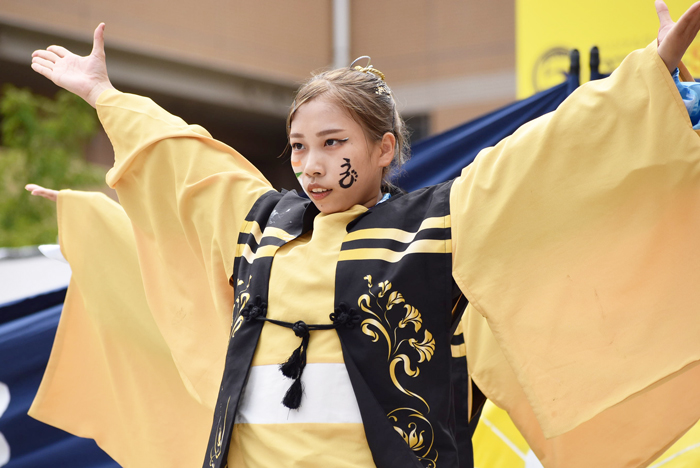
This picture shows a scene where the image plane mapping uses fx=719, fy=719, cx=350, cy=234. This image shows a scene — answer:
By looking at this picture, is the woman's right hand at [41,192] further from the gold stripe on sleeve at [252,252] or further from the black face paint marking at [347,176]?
the black face paint marking at [347,176]

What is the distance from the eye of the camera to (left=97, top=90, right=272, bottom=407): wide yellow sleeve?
1500 millimetres

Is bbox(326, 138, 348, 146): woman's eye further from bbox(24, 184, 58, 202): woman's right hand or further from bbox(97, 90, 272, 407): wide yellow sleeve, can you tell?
bbox(24, 184, 58, 202): woman's right hand

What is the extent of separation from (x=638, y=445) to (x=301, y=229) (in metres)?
0.76

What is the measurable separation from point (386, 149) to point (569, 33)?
1985mm

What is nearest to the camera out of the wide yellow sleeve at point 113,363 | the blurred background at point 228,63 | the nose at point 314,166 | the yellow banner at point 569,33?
the nose at point 314,166

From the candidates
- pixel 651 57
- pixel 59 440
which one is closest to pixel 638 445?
pixel 651 57

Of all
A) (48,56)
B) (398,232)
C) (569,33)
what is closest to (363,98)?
(398,232)

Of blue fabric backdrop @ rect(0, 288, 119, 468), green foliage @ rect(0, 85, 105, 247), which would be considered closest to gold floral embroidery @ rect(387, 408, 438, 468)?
blue fabric backdrop @ rect(0, 288, 119, 468)

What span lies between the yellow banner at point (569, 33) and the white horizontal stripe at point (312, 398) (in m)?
2.05

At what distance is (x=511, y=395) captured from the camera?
1400mm

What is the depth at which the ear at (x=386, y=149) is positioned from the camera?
1349 millimetres

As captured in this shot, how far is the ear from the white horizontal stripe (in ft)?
1.34

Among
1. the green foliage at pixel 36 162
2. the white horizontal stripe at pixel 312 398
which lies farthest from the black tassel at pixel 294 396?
the green foliage at pixel 36 162

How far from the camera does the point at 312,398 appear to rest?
116 cm
